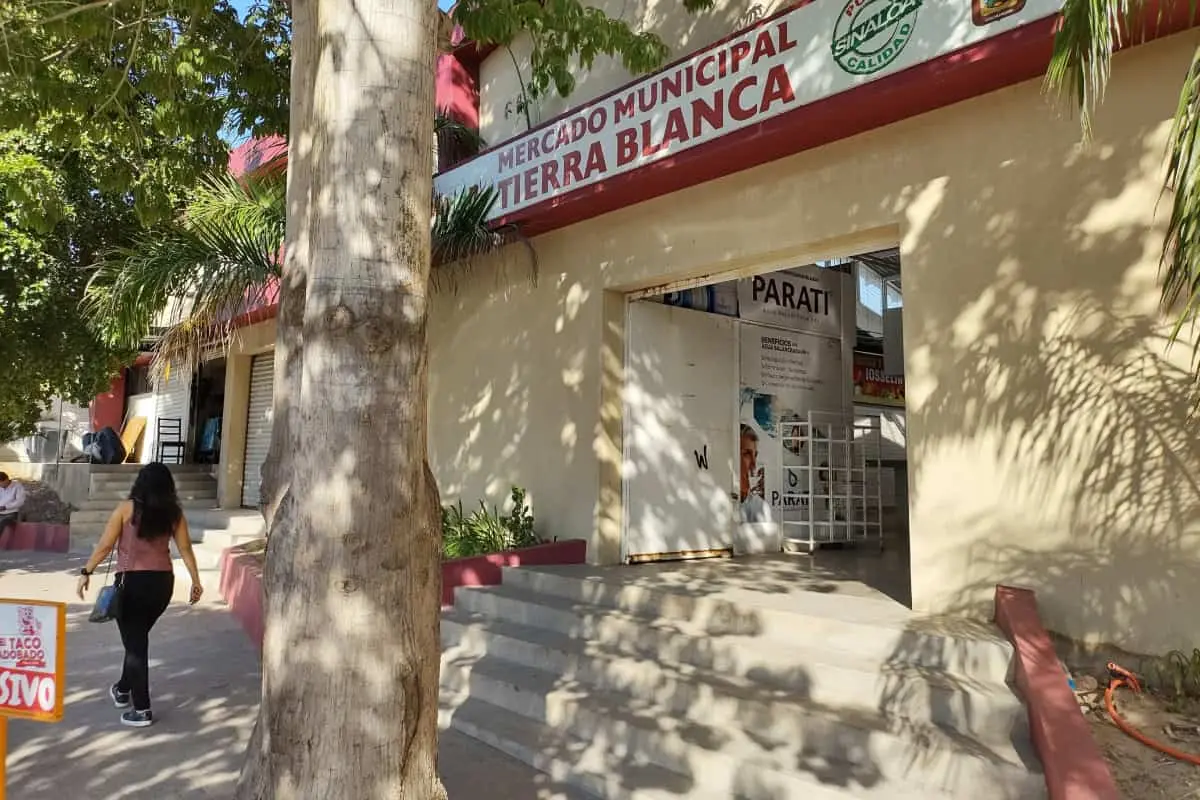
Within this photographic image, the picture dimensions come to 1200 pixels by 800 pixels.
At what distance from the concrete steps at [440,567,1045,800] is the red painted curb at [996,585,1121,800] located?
122 mm

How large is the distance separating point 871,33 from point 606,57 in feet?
11.1

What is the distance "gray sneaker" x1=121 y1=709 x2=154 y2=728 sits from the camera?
483 cm

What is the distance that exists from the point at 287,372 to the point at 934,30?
432 centimetres

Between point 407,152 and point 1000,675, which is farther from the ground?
point 407,152

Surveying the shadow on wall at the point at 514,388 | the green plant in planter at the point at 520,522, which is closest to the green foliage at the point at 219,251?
the shadow on wall at the point at 514,388

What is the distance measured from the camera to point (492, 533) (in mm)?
7484

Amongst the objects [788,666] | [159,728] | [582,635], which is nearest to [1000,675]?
[788,666]

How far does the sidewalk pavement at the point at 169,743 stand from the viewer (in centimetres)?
401

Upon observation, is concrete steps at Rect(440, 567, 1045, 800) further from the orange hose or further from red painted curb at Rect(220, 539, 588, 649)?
red painted curb at Rect(220, 539, 588, 649)

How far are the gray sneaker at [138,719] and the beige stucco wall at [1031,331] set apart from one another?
4.88 meters

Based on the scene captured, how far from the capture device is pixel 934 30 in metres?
4.88

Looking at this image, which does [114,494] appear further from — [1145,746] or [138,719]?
[1145,746]

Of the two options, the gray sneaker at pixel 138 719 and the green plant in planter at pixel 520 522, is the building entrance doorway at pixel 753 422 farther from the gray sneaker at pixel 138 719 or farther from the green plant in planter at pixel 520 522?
the gray sneaker at pixel 138 719

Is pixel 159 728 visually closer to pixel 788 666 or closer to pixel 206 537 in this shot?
pixel 788 666
